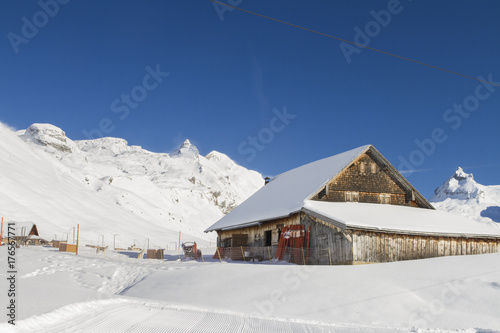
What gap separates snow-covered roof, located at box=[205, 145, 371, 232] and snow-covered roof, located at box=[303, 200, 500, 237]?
1.50 meters

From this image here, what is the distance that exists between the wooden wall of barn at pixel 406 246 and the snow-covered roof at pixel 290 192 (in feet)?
13.2

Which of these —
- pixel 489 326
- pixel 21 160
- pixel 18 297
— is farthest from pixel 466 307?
pixel 21 160

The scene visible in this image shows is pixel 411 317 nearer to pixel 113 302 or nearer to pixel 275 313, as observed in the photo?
pixel 275 313

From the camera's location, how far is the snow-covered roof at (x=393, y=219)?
19828mm

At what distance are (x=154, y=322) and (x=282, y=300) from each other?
530 cm

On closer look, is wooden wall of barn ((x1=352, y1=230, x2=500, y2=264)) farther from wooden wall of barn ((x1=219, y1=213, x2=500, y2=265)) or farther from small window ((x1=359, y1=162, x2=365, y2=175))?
small window ((x1=359, y1=162, x2=365, y2=175))

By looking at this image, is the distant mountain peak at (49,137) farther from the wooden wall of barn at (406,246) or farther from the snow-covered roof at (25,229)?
the wooden wall of barn at (406,246)

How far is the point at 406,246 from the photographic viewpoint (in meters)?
20.8

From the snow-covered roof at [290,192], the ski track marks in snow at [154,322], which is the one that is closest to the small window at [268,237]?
the snow-covered roof at [290,192]

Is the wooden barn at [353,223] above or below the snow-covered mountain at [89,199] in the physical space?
→ below

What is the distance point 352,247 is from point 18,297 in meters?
14.5

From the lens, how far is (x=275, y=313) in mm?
12523

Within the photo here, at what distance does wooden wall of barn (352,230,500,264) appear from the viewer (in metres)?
20.0

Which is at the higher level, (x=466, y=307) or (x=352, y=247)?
(x=352, y=247)
